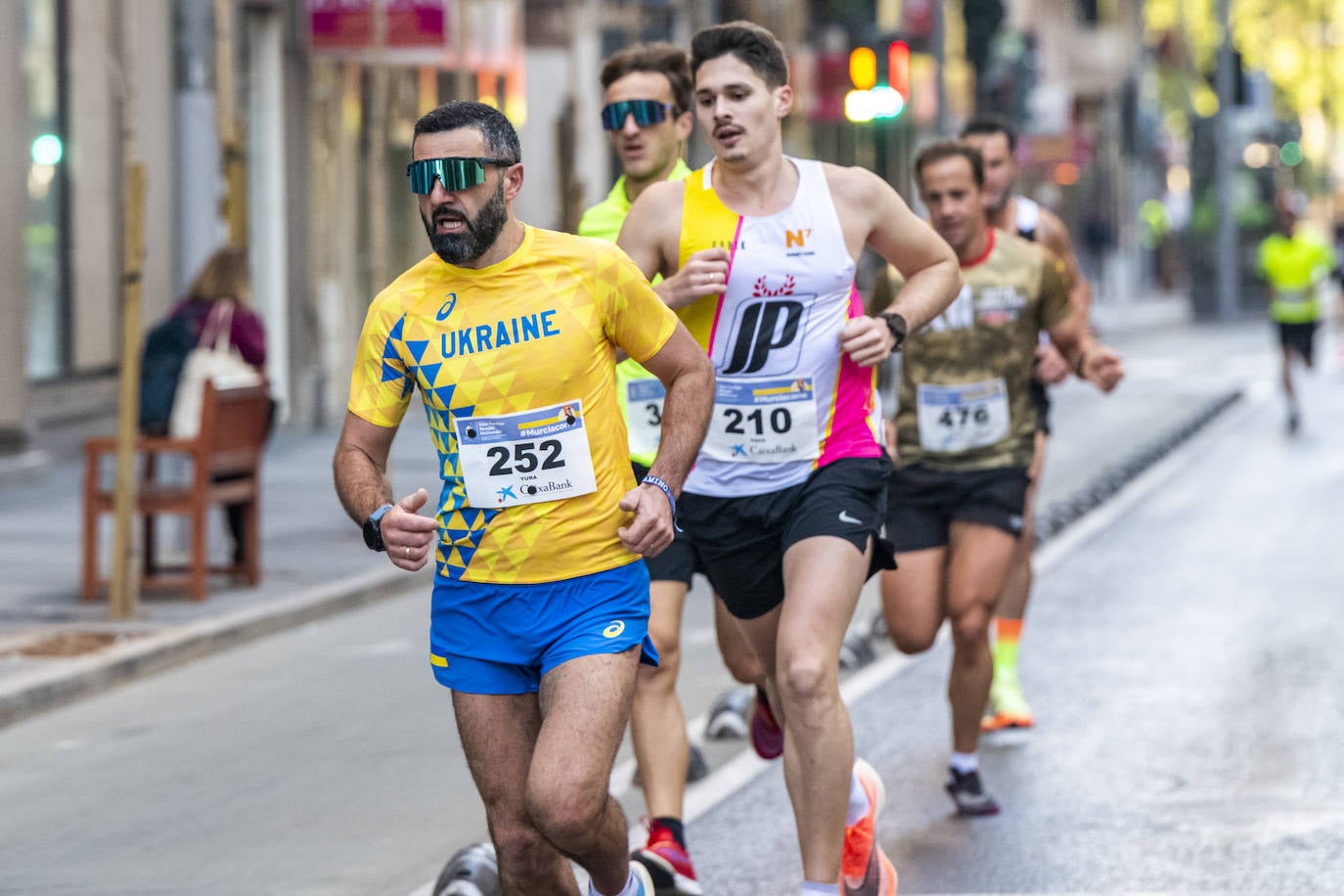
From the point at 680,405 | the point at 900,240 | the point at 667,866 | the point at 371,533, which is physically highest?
the point at 900,240

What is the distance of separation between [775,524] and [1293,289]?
52.6 ft

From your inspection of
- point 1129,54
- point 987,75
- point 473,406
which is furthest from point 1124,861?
point 1129,54

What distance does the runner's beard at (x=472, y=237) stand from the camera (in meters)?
4.62

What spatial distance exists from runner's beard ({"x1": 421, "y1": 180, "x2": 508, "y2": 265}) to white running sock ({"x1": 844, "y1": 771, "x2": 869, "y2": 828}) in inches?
69.1

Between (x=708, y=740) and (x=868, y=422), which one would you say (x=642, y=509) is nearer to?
(x=868, y=422)

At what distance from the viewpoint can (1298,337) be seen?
20688mm

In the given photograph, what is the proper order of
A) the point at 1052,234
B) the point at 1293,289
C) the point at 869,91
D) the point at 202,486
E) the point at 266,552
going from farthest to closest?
1. the point at 1293,289
2. the point at 869,91
3. the point at 266,552
4. the point at 202,486
5. the point at 1052,234

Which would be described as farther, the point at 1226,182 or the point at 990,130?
the point at 1226,182

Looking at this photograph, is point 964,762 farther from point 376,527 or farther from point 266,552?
point 266,552

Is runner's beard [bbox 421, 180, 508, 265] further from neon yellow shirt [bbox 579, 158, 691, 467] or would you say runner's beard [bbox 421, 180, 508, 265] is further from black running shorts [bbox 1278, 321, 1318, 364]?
black running shorts [bbox 1278, 321, 1318, 364]

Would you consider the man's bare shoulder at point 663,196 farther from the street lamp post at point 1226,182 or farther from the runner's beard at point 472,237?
the street lamp post at point 1226,182

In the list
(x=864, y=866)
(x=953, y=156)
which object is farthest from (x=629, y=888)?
(x=953, y=156)

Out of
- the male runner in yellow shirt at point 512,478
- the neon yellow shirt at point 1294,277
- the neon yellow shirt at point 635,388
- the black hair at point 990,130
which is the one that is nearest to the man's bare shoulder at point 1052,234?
the black hair at point 990,130

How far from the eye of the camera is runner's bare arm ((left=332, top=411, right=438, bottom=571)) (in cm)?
453
